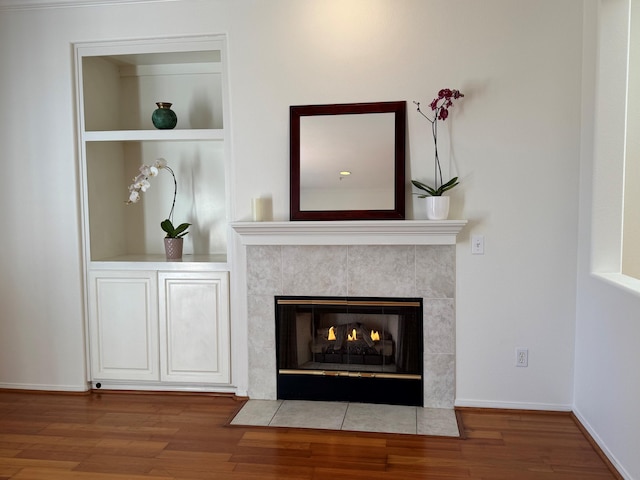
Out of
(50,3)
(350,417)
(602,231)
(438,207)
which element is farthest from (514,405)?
(50,3)

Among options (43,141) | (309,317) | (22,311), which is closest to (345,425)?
(309,317)

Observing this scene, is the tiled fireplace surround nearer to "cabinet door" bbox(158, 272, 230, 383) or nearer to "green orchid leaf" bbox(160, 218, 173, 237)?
"cabinet door" bbox(158, 272, 230, 383)

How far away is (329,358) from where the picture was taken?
3.56m

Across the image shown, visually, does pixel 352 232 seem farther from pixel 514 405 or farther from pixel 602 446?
pixel 602 446

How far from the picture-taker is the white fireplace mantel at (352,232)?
10.6 ft

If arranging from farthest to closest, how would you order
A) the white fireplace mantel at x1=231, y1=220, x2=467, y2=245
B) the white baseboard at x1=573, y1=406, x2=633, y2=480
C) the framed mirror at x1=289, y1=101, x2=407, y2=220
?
the framed mirror at x1=289, y1=101, x2=407, y2=220 → the white fireplace mantel at x1=231, y1=220, x2=467, y2=245 → the white baseboard at x1=573, y1=406, x2=633, y2=480

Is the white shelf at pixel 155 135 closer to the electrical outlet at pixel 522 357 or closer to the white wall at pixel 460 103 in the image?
the white wall at pixel 460 103

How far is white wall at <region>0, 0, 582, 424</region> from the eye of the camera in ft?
10.5

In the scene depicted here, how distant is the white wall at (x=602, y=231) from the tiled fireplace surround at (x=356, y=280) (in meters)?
0.74

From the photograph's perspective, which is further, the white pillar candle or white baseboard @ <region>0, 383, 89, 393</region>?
white baseboard @ <region>0, 383, 89, 393</region>

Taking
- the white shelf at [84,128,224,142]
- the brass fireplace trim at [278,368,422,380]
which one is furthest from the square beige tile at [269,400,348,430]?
the white shelf at [84,128,224,142]

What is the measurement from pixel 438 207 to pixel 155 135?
1.89 meters

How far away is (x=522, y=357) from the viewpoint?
131 inches

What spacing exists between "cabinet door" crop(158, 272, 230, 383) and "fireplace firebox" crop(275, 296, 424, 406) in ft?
1.27
